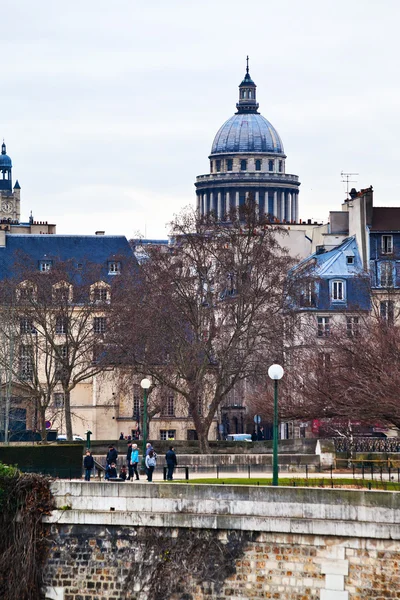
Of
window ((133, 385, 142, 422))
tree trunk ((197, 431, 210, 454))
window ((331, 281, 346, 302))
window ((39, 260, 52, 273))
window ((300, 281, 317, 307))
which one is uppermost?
window ((39, 260, 52, 273))

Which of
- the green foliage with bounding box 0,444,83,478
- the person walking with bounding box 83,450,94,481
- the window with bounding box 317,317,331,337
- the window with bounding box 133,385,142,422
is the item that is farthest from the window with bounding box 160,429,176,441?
the person walking with bounding box 83,450,94,481

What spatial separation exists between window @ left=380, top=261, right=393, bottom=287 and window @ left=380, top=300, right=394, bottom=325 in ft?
4.49

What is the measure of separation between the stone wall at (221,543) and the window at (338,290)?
179 feet

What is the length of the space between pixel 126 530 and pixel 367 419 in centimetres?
1414

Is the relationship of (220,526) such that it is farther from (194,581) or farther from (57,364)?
(57,364)

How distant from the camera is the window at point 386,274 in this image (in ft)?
302

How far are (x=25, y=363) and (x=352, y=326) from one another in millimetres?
15737

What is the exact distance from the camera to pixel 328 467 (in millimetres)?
54188

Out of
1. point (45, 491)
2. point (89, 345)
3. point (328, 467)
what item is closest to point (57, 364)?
point (89, 345)

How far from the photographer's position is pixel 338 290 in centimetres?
9512

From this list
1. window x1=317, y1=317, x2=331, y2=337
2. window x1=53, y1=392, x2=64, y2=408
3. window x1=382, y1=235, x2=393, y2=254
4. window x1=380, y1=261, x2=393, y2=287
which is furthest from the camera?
window x1=53, y1=392, x2=64, y2=408

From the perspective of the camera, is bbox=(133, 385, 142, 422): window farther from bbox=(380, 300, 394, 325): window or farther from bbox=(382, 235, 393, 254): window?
bbox=(382, 235, 393, 254): window

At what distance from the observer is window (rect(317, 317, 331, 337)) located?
87.5 meters

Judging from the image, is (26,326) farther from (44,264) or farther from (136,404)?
(44,264)
